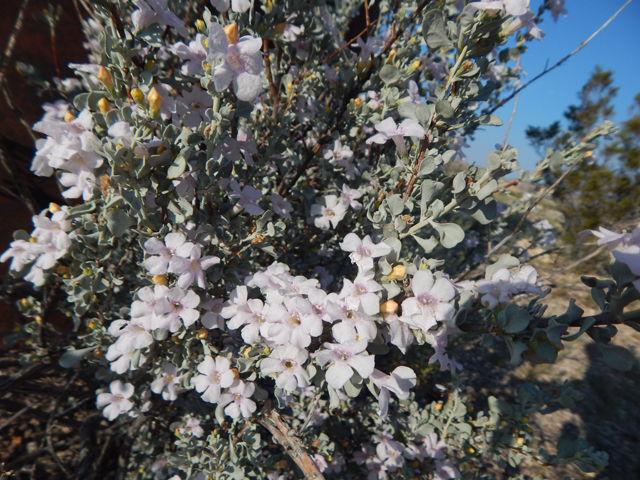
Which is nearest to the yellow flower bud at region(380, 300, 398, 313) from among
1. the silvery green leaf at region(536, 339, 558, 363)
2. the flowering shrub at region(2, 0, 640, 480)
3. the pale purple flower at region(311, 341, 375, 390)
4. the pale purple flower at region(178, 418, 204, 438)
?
the flowering shrub at region(2, 0, 640, 480)

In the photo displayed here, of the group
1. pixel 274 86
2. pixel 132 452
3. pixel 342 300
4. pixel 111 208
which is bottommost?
pixel 132 452

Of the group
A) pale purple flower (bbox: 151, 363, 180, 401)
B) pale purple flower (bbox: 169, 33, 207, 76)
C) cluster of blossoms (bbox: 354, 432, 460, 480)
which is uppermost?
pale purple flower (bbox: 169, 33, 207, 76)

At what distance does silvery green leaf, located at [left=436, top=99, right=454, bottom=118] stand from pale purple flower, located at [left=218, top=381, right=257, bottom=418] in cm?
128

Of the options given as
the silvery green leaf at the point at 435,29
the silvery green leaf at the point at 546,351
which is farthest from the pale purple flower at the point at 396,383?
the silvery green leaf at the point at 435,29

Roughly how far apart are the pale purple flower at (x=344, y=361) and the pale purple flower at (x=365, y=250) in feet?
0.82

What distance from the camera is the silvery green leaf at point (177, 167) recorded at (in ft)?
3.28

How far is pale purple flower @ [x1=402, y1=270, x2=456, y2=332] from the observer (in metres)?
0.93

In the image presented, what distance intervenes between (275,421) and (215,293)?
630 mm

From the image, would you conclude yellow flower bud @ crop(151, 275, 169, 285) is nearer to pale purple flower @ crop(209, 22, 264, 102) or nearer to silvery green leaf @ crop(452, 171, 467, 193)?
pale purple flower @ crop(209, 22, 264, 102)

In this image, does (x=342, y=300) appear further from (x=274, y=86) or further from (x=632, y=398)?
(x=632, y=398)

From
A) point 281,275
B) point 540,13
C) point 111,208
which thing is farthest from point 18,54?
point 540,13

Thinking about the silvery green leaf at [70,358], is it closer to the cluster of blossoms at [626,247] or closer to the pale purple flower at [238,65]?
the pale purple flower at [238,65]

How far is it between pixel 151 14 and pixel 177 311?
106cm

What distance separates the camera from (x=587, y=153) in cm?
148
